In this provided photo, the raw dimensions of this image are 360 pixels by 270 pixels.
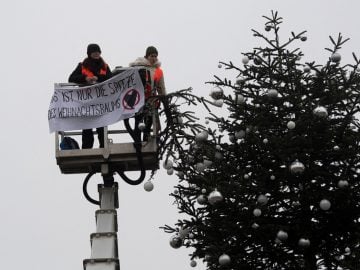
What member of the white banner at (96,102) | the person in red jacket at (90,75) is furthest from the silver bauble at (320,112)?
the person in red jacket at (90,75)

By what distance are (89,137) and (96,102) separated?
558 millimetres

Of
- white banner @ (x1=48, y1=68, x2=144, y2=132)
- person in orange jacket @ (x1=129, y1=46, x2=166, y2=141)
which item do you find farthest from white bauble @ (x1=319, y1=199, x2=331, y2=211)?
white banner @ (x1=48, y1=68, x2=144, y2=132)

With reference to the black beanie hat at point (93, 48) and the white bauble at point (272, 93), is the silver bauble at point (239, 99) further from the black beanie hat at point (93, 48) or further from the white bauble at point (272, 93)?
the black beanie hat at point (93, 48)

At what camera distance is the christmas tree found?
37.7 ft

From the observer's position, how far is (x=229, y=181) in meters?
11.7

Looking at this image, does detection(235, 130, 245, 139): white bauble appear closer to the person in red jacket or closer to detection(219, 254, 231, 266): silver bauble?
detection(219, 254, 231, 266): silver bauble

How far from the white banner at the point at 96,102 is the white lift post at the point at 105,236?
106 cm

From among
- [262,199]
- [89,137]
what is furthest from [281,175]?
[89,137]

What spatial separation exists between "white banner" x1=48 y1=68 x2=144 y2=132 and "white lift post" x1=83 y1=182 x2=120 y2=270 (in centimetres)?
106

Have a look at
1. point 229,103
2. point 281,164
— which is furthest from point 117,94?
point 281,164

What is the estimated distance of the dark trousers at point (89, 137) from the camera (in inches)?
540

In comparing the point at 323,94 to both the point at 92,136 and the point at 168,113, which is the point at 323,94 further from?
the point at 92,136

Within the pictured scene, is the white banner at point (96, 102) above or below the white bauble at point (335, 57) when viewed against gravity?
above

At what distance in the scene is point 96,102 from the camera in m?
13.9
